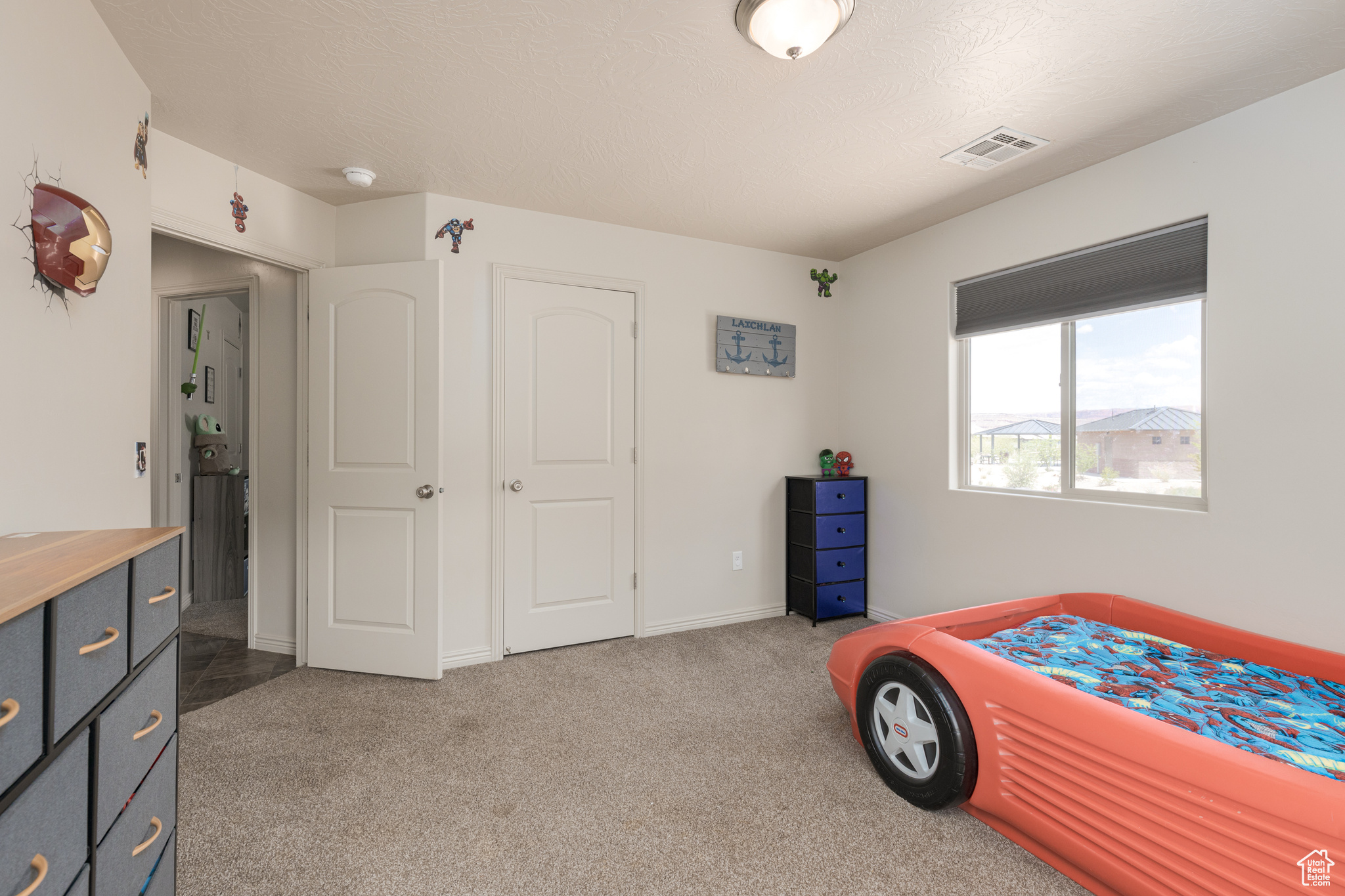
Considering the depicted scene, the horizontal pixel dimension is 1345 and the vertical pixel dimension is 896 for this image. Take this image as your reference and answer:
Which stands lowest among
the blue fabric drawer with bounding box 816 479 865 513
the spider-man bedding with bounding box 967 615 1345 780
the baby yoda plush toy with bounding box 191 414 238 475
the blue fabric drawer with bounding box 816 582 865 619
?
the blue fabric drawer with bounding box 816 582 865 619

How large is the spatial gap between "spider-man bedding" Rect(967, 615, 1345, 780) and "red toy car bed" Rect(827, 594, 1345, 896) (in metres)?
0.15

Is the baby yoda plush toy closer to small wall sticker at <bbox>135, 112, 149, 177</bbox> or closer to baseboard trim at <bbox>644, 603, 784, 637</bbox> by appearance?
small wall sticker at <bbox>135, 112, 149, 177</bbox>

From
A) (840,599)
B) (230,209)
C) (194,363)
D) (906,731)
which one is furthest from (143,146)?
(840,599)

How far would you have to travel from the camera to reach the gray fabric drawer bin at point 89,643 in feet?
2.58

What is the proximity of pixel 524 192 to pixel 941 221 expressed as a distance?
229 cm

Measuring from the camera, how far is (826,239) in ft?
11.9

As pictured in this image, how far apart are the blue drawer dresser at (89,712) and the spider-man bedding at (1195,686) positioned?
2.15 meters

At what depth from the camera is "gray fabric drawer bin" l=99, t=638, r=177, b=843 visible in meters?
0.92

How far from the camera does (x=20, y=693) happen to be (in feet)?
2.27

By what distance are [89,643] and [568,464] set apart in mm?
2415

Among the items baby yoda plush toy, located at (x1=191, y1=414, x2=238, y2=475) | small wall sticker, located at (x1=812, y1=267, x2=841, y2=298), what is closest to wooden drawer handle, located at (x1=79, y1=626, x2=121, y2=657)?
small wall sticker, located at (x1=812, y1=267, x2=841, y2=298)

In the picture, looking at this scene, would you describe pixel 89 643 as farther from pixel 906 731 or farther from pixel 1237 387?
pixel 1237 387

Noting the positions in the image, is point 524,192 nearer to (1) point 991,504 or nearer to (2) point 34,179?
(2) point 34,179

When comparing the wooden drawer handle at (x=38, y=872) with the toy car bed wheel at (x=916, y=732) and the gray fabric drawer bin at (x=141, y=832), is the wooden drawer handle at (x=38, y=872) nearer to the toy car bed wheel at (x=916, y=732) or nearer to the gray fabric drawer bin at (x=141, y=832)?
the gray fabric drawer bin at (x=141, y=832)
